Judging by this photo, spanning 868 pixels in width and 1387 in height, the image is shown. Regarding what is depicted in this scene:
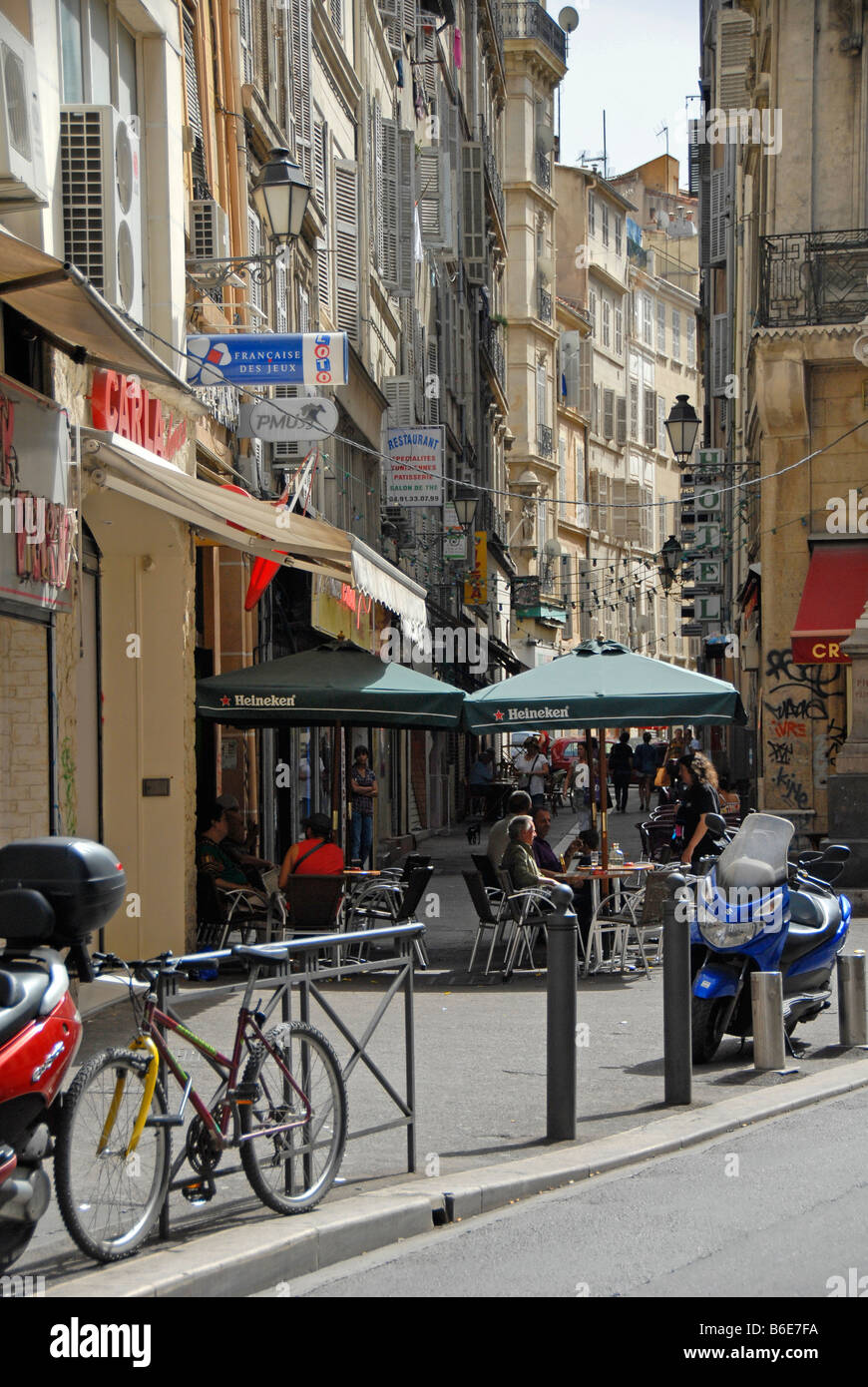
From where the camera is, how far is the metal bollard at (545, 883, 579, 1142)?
26.1ft

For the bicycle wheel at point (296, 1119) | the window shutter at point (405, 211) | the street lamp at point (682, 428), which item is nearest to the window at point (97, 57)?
the bicycle wheel at point (296, 1119)

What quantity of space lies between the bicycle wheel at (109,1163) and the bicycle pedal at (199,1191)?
8.0 inches

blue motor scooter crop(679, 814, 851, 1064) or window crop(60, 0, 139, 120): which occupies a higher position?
window crop(60, 0, 139, 120)

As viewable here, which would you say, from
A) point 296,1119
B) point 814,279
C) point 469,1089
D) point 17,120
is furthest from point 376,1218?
point 814,279

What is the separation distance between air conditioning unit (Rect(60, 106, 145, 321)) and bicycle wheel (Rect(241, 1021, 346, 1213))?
248 inches

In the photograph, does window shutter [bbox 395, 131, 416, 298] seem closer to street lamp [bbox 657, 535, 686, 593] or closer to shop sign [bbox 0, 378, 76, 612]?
street lamp [bbox 657, 535, 686, 593]

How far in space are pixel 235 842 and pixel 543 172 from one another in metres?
51.0

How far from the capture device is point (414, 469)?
29.8 m

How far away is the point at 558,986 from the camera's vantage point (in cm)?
801

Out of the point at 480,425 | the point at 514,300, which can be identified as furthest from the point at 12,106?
the point at 514,300

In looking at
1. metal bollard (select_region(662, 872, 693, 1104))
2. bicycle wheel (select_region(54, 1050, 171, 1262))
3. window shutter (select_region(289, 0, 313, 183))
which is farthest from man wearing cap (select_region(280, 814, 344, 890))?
window shutter (select_region(289, 0, 313, 183))

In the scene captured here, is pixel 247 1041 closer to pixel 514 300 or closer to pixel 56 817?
pixel 56 817

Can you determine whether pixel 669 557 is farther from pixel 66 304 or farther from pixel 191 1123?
pixel 191 1123
